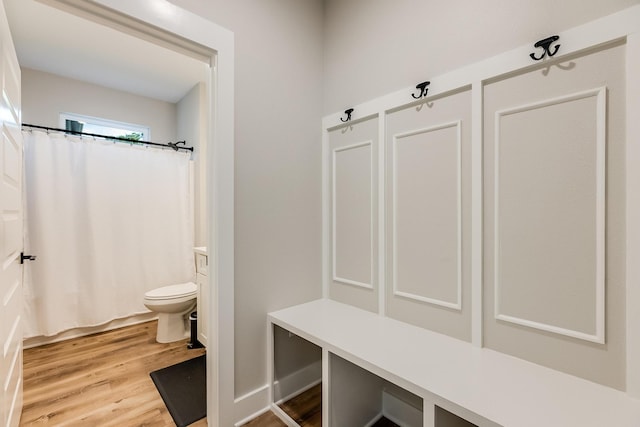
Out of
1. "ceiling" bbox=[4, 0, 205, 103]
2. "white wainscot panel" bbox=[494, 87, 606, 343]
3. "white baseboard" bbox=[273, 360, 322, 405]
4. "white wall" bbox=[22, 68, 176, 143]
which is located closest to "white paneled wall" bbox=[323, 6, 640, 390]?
"white wainscot panel" bbox=[494, 87, 606, 343]

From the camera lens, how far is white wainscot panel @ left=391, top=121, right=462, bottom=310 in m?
1.36

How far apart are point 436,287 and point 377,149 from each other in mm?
814

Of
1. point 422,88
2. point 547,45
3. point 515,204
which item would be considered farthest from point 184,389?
point 547,45

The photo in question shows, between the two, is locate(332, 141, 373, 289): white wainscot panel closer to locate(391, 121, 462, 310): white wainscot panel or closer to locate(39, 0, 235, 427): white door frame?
locate(391, 121, 462, 310): white wainscot panel

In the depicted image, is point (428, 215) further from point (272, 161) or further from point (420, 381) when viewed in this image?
point (272, 161)

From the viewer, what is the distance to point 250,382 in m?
1.63

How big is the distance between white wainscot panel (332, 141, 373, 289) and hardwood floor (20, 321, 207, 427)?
1196 millimetres

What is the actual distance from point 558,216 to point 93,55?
3.57 meters

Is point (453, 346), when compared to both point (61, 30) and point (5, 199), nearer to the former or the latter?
point (5, 199)

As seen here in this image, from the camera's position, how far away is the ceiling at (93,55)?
2.10 m

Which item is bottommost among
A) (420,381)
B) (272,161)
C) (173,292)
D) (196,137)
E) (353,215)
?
(173,292)

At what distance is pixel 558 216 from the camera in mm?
1080

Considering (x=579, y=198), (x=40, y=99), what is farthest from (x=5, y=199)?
(x=40, y=99)

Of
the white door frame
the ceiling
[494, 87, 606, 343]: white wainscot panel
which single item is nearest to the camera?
[494, 87, 606, 343]: white wainscot panel
